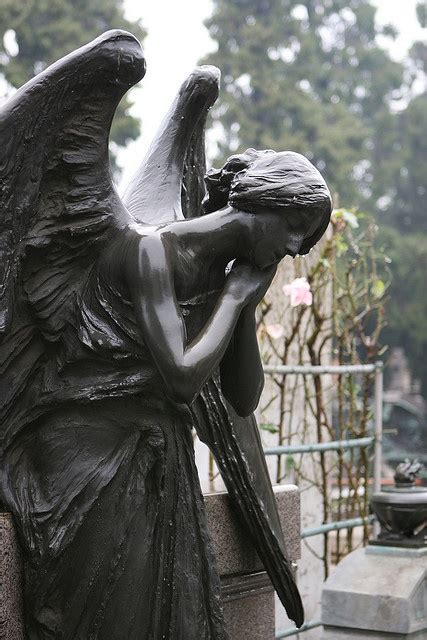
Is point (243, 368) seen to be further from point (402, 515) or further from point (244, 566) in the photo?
point (402, 515)

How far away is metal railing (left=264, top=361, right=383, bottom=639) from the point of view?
5.39 m

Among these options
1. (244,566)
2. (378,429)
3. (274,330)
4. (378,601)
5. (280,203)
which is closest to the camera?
(280,203)

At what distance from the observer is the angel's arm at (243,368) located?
9.27 feet

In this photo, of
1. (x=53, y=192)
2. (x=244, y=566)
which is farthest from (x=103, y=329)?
(x=244, y=566)

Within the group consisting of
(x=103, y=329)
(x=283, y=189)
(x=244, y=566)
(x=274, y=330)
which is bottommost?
(x=244, y=566)

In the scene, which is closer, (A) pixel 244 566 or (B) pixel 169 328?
(B) pixel 169 328

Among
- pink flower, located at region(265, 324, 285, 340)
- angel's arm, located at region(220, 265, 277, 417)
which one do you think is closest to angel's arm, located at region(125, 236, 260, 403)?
angel's arm, located at region(220, 265, 277, 417)

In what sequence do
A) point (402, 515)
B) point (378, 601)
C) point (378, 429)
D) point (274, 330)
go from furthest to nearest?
point (378, 429), point (274, 330), point (402, 515), point (378, 601)

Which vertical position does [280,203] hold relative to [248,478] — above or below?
above

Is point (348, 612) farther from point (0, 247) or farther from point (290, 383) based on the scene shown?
point (0, 247)

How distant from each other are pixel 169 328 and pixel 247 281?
0.28 meters

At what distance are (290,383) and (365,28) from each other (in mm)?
28350

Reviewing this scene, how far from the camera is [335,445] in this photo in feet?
19.5

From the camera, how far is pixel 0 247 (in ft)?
8.69
